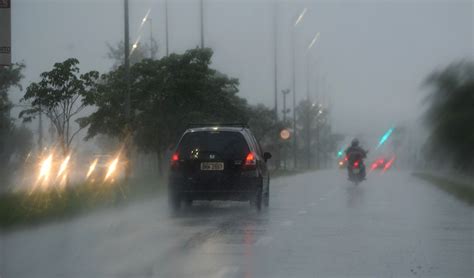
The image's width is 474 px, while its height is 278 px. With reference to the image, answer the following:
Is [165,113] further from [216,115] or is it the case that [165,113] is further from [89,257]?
[89,257]

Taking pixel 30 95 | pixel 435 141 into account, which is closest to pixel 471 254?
pixel 30 95

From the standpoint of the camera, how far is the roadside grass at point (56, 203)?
17.6 m

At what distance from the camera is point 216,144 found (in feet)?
66.7

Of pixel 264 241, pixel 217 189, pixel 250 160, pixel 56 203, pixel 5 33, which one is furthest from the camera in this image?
pixel 56 203

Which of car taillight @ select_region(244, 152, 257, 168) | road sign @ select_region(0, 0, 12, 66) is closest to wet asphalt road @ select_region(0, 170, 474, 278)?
car taillight @ select_region(244, 152, 257, 168)

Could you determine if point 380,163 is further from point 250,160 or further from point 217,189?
point 217,189

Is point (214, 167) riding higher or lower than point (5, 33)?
lower

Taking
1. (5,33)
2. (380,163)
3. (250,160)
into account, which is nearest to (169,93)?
(250,160)

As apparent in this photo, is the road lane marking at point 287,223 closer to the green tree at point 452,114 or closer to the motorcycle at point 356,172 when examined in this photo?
the green tree at point 452,114

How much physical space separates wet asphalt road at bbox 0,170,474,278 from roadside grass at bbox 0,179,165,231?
63cm

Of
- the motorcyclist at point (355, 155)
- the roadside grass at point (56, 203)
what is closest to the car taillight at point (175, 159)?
the roadside grass at point (56, 203)

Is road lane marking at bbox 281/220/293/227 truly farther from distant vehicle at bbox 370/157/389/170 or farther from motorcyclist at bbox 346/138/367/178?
distant vehicle at bbox 370/157/389/170

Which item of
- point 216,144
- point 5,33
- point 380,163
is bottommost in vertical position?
point 380,163

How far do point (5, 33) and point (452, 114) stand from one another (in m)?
22.9
